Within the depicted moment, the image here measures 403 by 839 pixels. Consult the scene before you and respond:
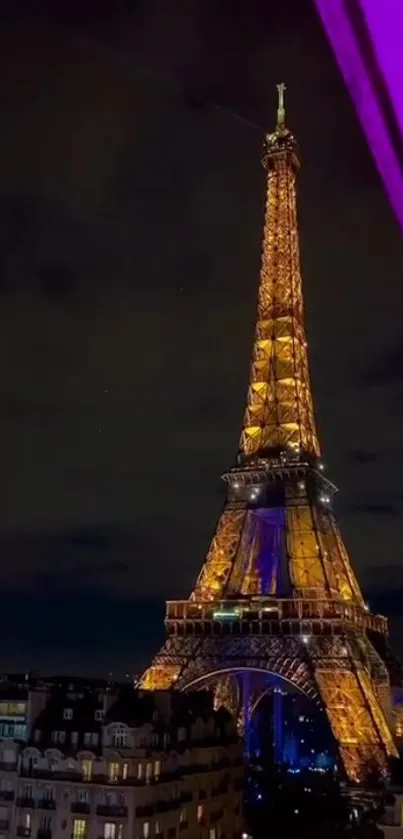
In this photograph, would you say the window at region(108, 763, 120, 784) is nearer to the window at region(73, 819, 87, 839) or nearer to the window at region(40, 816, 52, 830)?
the window at region(73, 819, 87, 839)

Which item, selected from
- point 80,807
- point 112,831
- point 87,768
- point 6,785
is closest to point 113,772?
point 87,768

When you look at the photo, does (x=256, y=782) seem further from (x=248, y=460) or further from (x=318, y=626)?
(x=248, y=460)

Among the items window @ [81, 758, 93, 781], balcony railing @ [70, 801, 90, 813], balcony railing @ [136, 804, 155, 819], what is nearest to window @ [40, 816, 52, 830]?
balcony railing @ [70, 801, 90, 813]

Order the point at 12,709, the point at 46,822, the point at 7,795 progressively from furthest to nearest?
1. the point at 12,709
2. the point at 7,795
3. the point at 46,822

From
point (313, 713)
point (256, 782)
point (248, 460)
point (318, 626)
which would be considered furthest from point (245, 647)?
point (313, 713)

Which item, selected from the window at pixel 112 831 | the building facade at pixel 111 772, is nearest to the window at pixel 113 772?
the building facade at pixel 111 772

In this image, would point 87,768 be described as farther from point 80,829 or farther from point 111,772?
point 80,829
